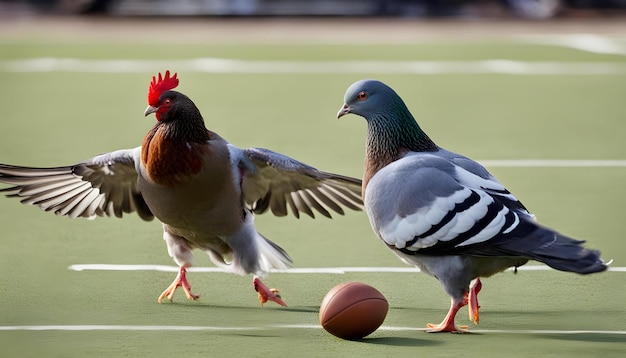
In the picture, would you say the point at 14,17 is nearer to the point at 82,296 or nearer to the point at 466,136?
the point at 466,136

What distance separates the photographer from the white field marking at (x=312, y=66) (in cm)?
1627

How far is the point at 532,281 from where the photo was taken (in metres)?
7.18

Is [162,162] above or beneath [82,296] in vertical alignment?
above

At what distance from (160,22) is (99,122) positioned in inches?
385

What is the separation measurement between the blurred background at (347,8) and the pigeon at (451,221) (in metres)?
17.3

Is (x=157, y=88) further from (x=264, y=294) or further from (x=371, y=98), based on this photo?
(x=264, y=294)

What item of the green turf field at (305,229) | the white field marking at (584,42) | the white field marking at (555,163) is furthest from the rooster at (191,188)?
the white field marking at (584,42)

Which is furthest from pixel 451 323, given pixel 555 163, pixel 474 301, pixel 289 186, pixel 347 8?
pixel 347 8

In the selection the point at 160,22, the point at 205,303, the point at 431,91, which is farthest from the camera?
the point at 160,22

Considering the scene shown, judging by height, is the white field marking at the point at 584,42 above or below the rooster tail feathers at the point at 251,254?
above

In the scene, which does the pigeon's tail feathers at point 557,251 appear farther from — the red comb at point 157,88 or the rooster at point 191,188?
the red comb at point 157,88

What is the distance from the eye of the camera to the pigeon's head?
21.0 ft

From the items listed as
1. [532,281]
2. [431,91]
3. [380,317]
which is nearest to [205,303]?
[380,317]

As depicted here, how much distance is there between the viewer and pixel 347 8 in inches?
1011
